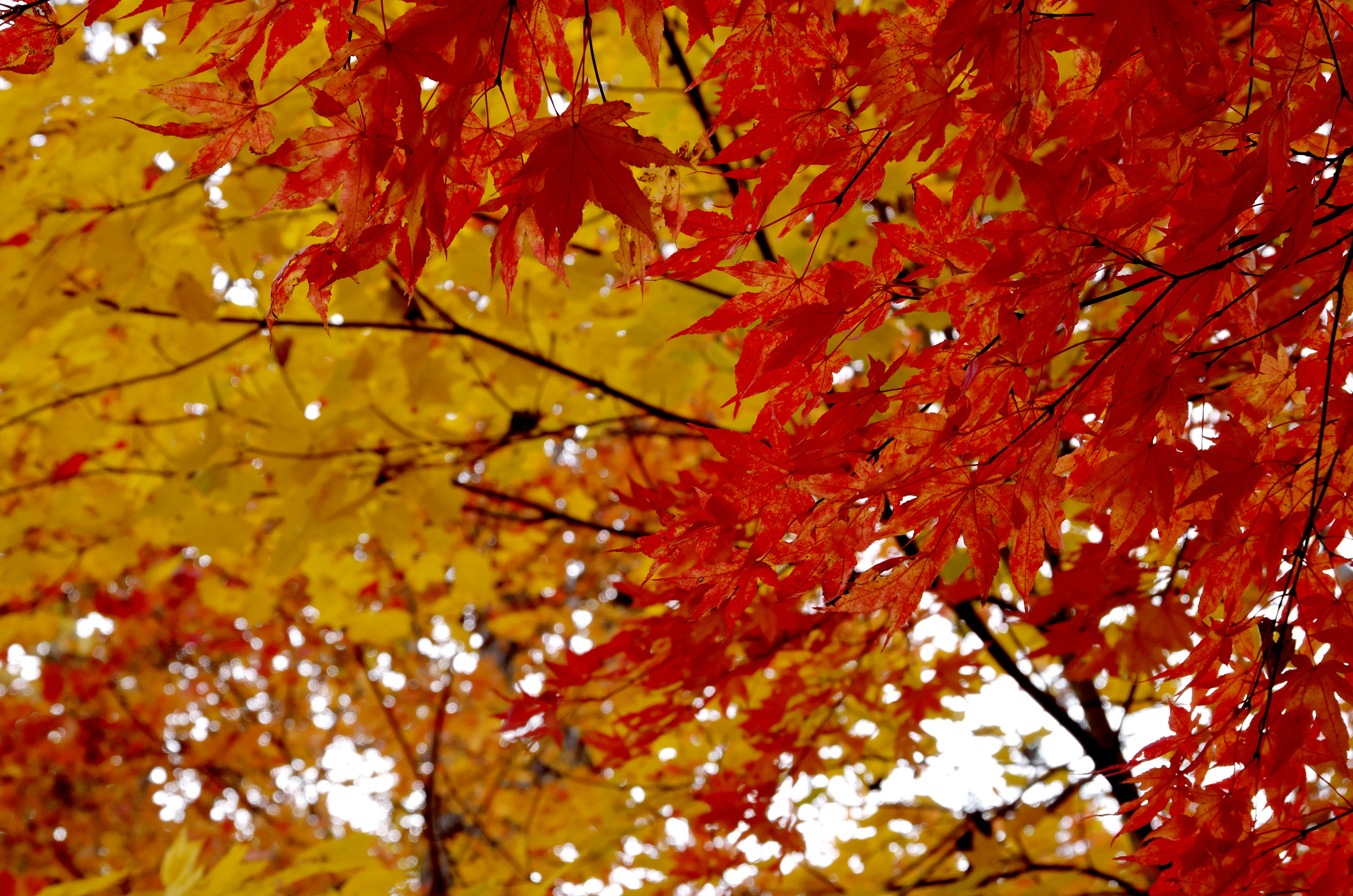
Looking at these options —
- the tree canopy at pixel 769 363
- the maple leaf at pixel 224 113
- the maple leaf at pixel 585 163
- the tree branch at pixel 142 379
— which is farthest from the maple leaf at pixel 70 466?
the maple leaf at pixel 585 163

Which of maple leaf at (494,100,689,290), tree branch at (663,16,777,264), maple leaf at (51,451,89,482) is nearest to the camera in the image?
maple leaf at (494,100,689,290)

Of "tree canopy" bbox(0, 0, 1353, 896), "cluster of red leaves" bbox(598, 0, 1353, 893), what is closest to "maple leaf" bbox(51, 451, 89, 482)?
"tree canopy" bbox(0, 0, 1353, 896)

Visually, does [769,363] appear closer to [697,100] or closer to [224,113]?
[224,113]

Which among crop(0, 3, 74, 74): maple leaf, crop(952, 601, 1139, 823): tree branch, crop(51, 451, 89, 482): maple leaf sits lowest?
crop(952, 601, 1139, 823): tree branch

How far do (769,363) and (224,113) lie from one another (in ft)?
2.08

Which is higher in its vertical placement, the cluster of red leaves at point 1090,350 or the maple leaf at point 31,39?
the maple leaf at point 31,39

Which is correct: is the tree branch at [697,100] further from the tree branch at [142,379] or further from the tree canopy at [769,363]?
the tree branch at [142,379]

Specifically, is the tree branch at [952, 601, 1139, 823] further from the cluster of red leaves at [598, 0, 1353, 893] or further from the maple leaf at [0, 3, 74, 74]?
the maple leaf at [0, 3, 74, 74]

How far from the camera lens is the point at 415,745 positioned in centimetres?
755

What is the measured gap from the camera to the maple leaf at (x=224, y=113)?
2.89ft

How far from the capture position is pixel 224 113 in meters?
0.91

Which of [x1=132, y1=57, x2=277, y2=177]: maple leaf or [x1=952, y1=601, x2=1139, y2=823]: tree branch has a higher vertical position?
[x1=132, y1=57, x2=277, y2=177]: maple leaf

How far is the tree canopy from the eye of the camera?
85 cm

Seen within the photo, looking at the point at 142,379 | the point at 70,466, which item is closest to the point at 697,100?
the point at 142,379
